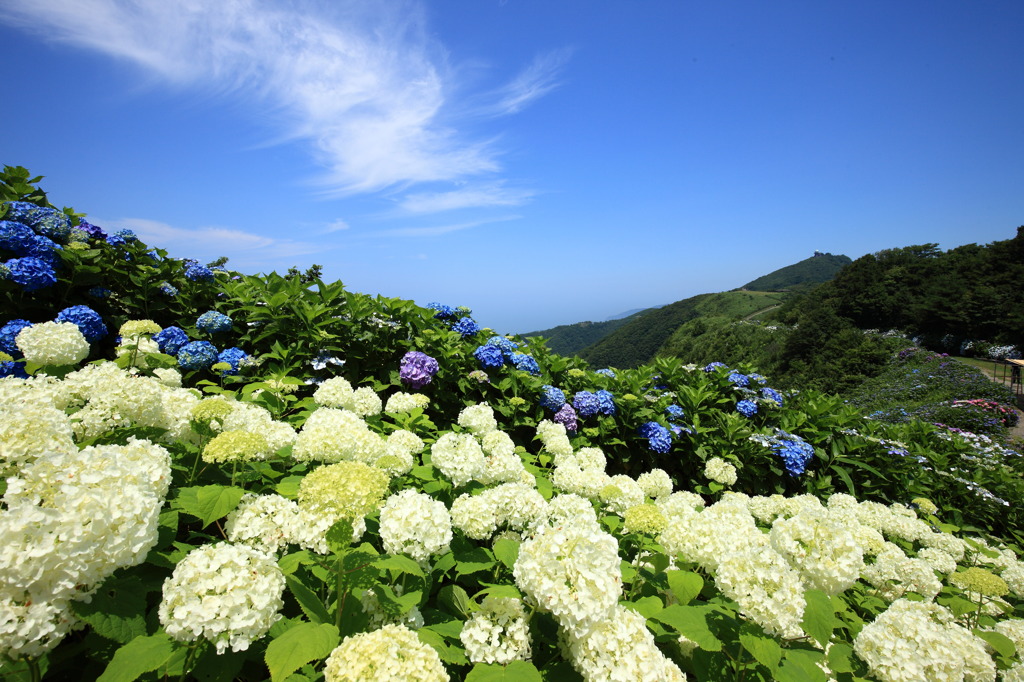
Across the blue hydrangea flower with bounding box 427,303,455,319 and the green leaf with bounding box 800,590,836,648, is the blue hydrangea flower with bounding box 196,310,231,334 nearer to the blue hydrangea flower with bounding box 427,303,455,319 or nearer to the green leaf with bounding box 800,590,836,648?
the blue hydrangea flower with bounding box 427,303,455,319

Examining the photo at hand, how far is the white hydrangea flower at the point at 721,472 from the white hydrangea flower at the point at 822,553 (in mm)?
2769

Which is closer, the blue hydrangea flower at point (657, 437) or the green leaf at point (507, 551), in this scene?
the green leaf at point (507, 551)

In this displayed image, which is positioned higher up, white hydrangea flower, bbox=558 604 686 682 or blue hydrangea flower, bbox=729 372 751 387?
white hydrangea flower, bbox=558 604 686 682

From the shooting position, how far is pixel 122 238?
5.47 meters

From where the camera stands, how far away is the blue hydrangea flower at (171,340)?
4.58 meters

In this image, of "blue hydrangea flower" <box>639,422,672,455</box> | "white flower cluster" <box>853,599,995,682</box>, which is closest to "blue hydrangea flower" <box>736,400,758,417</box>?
"blue hydrangea flower" <box>639,422,672,455</box>

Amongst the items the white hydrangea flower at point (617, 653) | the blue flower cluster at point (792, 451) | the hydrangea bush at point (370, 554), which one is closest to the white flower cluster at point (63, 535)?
the hydrangea bush at point (370, 554)

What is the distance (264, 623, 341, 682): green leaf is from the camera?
119cm

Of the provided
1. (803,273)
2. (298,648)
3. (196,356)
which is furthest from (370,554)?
(803,273)

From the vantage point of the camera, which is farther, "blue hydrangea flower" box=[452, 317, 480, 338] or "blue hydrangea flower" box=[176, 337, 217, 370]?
"blue hydrangea flower" box=[452, 317, 480, 338]

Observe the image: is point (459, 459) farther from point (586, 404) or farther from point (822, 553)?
point (586, 404)

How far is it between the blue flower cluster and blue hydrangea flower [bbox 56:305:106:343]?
8.30m

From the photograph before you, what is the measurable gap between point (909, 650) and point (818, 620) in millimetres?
576

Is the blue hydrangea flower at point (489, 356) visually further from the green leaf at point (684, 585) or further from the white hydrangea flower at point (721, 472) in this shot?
the green leaf at point (684, 585)
